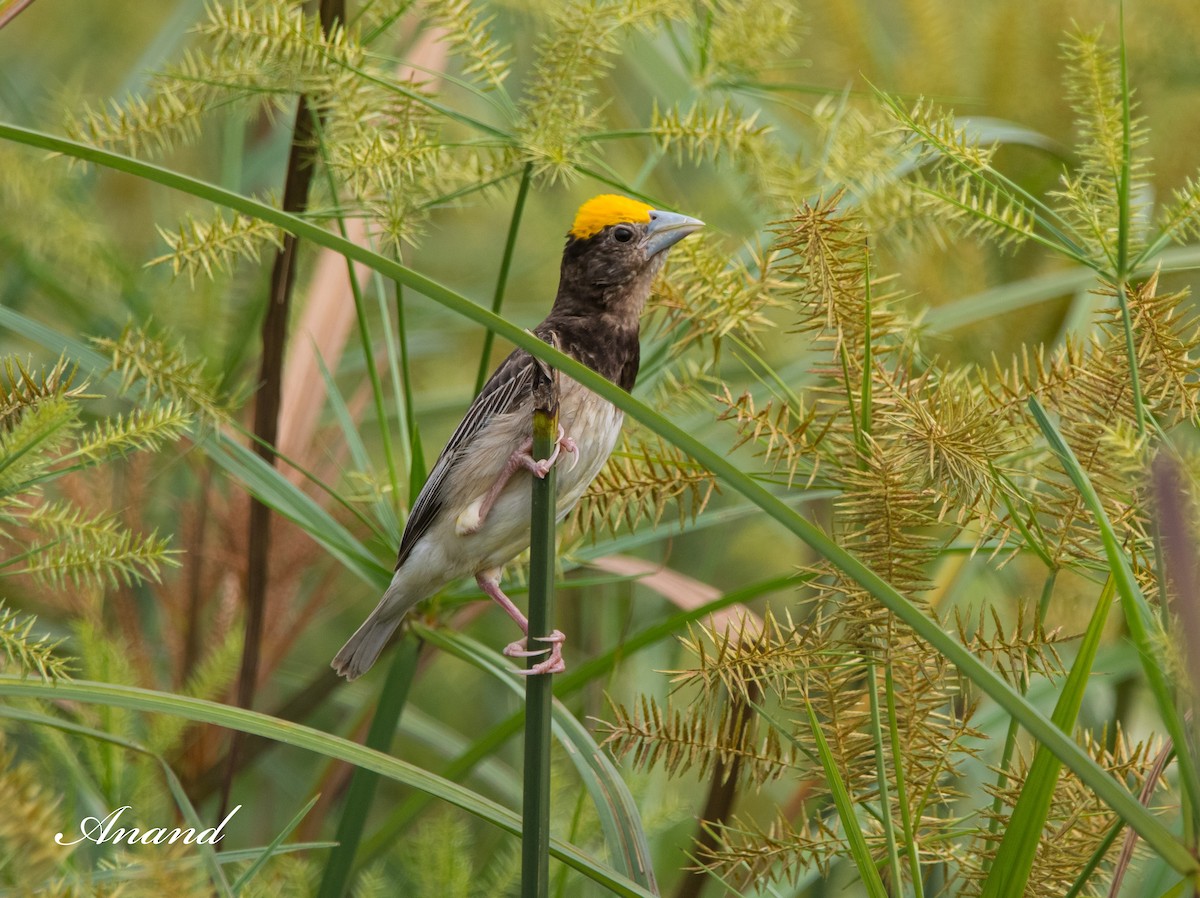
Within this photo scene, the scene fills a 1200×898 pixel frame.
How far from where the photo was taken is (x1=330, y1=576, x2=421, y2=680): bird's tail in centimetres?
254

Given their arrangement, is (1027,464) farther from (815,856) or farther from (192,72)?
(192,72)

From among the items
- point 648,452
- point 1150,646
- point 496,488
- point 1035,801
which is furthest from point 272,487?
point 1150,646

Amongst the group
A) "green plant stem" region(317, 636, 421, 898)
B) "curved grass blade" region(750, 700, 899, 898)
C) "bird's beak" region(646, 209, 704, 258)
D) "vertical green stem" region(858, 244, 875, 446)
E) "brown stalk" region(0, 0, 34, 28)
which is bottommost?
"green plant stem" region(317, 636, 421, 898)

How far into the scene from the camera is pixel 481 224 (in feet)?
15.6

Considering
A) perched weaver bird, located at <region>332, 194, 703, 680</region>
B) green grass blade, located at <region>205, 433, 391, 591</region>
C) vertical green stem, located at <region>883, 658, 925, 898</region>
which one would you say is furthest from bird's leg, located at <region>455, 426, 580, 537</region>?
vertical green stem, located at <region>883, 658, 925, 898</region>

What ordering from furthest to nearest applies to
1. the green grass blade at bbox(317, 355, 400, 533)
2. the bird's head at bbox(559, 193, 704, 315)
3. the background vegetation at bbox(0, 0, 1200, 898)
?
the bird's head at bbox(559, 193, 704, 315) → the green grass blade at bbox(317, 355, 400, 533) → the background vegetation at bbox(0, 0, 1200, 898)

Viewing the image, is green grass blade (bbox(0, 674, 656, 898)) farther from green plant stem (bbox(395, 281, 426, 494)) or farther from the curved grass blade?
green plant stem (bbox(395, 281, 426, 494))

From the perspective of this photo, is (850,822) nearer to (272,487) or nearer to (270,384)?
(272,487)

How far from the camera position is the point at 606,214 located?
2.71 meters

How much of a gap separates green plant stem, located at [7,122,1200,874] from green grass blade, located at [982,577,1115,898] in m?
0.19

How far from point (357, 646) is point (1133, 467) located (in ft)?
6.14

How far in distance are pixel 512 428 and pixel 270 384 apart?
50 cm

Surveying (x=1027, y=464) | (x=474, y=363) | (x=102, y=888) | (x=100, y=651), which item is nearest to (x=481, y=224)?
(x=474, y=363)

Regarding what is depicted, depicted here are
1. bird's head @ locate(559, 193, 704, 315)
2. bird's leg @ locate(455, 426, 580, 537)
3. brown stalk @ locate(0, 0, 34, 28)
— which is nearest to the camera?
brown stalk @ locate(0, 0, 34, 28)
